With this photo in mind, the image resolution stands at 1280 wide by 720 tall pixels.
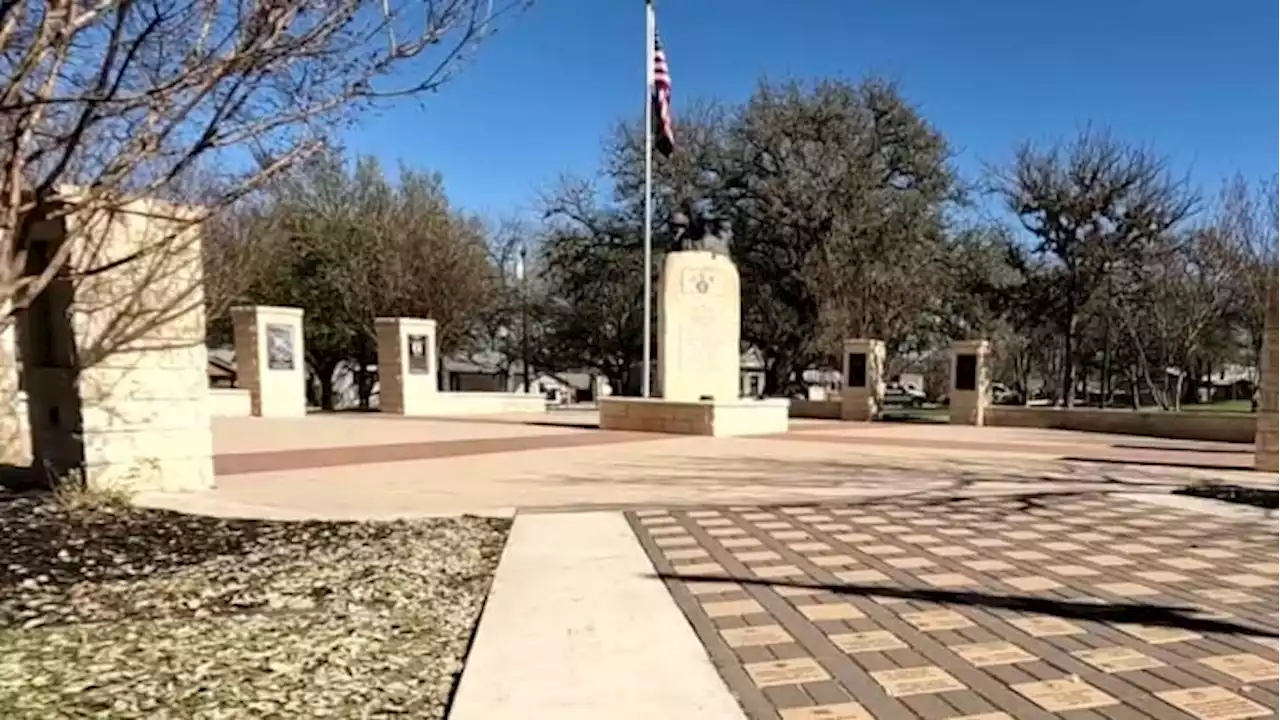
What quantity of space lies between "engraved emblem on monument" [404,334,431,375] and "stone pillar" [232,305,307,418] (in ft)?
9.01

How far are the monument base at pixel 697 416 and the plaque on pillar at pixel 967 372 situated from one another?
608cm

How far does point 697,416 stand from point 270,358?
11.5 m

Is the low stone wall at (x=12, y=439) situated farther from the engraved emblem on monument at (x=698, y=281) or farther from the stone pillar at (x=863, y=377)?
the stone pillar at (x=863, y=377)

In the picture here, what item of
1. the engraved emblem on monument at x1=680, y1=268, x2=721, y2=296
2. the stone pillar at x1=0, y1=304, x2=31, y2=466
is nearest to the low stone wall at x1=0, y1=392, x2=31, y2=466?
the stone pillar at x1=0, y1=304, x2=31, y2=466

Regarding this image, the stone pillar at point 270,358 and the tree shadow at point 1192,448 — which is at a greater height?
the stone pillar at point 270,358

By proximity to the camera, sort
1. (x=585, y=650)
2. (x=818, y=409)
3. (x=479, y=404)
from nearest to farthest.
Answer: (x=585, y=650), (x=818, y=409), (x=479, y=404)

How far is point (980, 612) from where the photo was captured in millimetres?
4008

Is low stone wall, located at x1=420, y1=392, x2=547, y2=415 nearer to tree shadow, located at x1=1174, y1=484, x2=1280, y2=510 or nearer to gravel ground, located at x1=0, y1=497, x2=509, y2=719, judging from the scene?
gravel ground, located at x1=0, y1=497, x2=509, y2=719

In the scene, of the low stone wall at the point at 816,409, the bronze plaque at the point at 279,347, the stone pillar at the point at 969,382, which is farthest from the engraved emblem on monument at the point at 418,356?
the stone pillar at the point at 969,382

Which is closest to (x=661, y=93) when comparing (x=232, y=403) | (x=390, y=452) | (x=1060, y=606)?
(x=390, y=452)

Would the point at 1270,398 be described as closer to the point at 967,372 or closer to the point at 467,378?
the point at 967,372

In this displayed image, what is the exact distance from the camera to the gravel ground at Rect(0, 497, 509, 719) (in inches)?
123

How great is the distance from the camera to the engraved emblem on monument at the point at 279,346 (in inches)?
814

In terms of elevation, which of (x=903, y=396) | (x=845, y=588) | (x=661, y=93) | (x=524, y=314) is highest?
(x=661, y=93)
